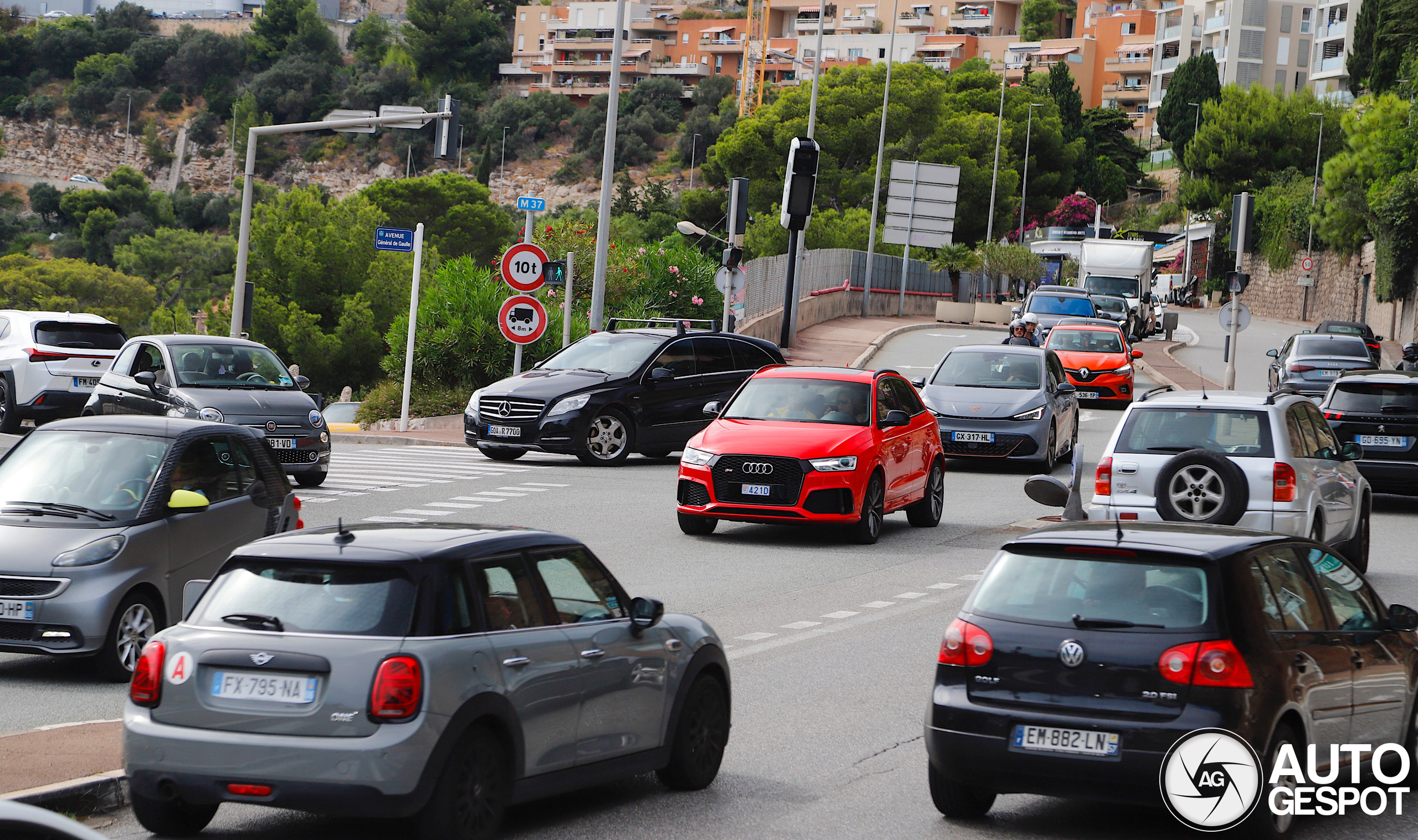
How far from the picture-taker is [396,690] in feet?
19.1

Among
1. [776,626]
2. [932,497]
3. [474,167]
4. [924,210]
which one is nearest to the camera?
[776,626]

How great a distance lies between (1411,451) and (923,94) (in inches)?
2663

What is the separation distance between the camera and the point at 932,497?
18.0 m

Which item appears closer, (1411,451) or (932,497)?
(932,497)

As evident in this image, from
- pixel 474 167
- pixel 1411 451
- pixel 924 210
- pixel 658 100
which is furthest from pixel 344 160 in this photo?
pixel 1411 451

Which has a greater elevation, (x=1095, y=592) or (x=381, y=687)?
(x=1095, y=592)

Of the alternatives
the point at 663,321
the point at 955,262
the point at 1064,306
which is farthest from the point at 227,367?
the point at 955,262

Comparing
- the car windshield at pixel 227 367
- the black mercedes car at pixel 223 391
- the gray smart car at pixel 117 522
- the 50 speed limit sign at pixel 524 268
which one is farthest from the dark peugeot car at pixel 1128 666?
the 50 speed limit sign at pixel 524 268

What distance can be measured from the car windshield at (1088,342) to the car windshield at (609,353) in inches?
517

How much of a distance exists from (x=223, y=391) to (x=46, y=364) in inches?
290

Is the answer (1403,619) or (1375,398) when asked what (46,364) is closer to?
(1375,398)

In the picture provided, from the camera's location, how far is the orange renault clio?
34031 millimetres

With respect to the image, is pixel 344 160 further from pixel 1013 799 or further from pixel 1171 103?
pixel 1013 799

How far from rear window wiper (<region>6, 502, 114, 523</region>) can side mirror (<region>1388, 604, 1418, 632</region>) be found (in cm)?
722
